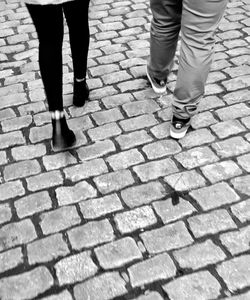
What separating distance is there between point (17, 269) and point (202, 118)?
170cm

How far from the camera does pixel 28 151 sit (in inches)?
119

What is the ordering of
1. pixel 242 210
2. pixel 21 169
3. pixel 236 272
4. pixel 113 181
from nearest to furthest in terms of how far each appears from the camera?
1. pixel 236 272
2. pixel 242 210
3. pixel 113 181
4. pixel 21 169

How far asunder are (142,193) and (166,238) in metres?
0.37

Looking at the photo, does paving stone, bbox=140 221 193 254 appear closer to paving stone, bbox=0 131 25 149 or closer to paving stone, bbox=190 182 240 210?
paving stone, bbox=190 182 240 210

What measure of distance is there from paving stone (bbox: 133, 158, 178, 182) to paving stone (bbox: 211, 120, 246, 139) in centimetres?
46

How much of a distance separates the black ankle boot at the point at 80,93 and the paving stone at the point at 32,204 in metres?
0.94

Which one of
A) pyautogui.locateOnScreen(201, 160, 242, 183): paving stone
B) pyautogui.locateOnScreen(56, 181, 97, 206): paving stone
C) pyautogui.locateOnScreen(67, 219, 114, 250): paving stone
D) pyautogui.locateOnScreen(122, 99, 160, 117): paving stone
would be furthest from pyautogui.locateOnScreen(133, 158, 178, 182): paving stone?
pyautogui.locateOnScreen(122, 99, 160, 117): paving stone

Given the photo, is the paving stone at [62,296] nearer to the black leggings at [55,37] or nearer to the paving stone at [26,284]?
the paving stone at [26,284]

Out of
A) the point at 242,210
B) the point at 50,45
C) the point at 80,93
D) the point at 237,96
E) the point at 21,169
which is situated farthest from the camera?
the point at 237,96

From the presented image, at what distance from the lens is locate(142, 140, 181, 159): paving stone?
2965mm

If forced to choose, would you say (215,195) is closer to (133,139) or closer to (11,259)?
(133,139)

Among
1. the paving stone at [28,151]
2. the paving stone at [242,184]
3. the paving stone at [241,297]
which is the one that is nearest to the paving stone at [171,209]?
the paving stone at [242,184]

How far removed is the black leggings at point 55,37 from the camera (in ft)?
8.28

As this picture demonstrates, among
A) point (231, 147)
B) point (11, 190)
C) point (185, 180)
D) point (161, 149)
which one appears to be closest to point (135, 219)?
point (185, 180)
